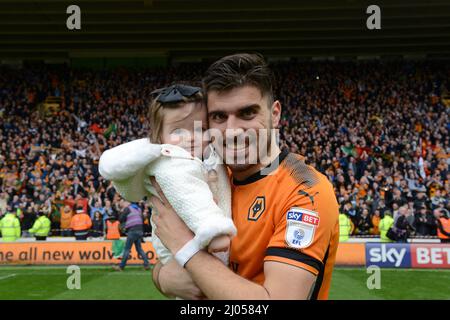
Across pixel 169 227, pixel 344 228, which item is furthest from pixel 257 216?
pixel 344 228

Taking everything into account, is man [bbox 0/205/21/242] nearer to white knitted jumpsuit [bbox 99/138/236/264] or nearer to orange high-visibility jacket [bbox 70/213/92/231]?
orange high-visibility jacket [bbox 70/213/92/231]

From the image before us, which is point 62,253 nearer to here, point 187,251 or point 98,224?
point 98,224

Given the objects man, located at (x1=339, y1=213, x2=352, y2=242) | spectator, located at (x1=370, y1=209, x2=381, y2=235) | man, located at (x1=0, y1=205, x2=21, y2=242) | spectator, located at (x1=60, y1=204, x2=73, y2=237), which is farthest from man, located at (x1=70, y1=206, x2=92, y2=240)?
spectator, located at (x1=370, y1=209, x2=381, y2=235)

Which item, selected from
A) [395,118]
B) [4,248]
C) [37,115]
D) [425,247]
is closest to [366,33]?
[395,118]

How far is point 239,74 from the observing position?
2.29 m

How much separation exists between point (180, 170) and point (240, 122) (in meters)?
0.37

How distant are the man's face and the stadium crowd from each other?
12.3 meters

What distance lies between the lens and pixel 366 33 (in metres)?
24.2

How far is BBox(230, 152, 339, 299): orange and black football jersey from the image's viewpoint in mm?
2145

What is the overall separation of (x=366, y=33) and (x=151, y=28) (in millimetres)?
10726

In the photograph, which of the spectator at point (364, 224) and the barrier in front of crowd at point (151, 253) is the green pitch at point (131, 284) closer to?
the barrier in front of crowd at point (151, 253)

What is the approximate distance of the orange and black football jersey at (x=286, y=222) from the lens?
2.14m

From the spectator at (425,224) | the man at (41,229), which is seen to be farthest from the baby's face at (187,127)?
the spectator at (425,224)
